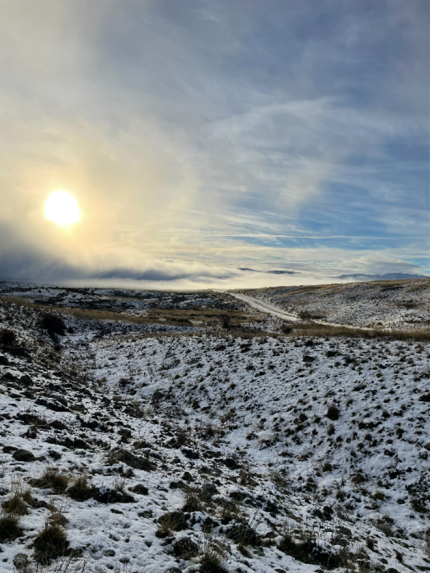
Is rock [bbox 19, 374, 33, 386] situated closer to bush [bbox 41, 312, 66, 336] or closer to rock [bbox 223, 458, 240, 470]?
rock [bbox 223, 458, 240, 470]

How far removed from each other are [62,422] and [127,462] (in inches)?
136

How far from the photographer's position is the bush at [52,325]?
1399 inches

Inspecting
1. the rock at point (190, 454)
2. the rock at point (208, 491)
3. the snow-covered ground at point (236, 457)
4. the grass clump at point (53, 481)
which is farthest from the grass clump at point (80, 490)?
the rock at point (190, 454)

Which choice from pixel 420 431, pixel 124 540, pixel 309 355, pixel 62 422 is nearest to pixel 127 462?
pixel 62 422

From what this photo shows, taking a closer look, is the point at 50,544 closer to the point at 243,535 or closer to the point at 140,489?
the point at 140,489

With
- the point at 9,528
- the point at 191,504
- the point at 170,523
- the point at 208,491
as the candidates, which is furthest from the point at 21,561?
the point at 208,491

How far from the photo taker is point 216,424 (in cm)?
1681

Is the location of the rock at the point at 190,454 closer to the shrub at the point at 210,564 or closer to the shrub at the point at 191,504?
the shrub at the point at 191,504

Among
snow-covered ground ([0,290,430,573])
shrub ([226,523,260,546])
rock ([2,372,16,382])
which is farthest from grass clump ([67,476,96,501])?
rock ([2,372,16,382])

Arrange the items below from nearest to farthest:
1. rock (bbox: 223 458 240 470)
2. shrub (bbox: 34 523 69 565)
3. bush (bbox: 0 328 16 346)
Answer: shrub (bbox: 34 523 69 565) → rock (bbox: 223 458 240 470) → bush (bbox: 0 328 16 346)

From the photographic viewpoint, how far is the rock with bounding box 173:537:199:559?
586cm

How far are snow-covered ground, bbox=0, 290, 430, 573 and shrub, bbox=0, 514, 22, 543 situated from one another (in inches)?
3.9

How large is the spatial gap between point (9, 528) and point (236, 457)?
1006 centimetres

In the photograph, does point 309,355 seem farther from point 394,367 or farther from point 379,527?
point 379,527
